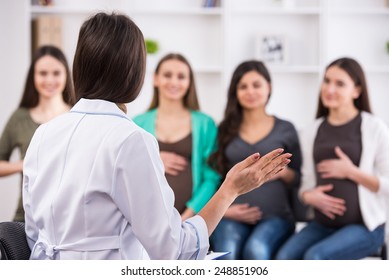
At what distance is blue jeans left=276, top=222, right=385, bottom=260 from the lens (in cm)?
243

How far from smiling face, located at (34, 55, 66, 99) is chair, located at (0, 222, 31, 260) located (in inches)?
62.6

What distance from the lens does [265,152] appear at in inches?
103

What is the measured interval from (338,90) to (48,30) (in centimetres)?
187

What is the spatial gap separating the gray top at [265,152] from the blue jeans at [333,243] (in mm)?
142

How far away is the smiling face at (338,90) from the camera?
102 inches

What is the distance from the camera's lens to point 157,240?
3.54 ft

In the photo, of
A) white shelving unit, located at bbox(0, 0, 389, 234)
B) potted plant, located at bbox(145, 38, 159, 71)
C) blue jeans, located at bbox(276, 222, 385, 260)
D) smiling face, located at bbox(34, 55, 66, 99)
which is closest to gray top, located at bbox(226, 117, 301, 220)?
blue jeans, located at bbox(276, 222, 385, 260)

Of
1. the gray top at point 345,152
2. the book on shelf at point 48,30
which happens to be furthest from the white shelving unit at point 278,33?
the gray top at point 345,152

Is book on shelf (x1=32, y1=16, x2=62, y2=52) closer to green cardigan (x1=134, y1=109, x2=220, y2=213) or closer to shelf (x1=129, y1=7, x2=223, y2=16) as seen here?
shelf (x1=129, y1=7, x2=223, y2=16)

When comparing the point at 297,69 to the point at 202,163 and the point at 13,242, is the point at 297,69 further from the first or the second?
the point at 13,242

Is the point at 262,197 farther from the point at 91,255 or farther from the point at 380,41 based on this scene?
the point at 380,41

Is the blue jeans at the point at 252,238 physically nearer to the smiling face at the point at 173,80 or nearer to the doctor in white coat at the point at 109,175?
the smiling face at the point at 173,80

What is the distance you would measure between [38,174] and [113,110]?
0.56ft
